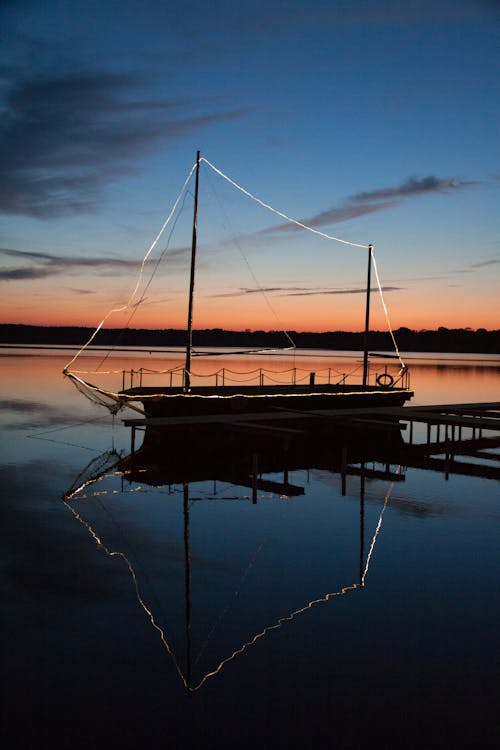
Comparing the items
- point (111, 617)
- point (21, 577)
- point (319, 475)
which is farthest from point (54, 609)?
point (319, 475)

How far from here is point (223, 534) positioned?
1703 cm

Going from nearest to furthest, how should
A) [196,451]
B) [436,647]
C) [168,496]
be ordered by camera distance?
[436,647], [168,496], [196,451]

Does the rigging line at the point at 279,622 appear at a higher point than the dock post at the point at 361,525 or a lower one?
higher

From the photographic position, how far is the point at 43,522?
1784 cm

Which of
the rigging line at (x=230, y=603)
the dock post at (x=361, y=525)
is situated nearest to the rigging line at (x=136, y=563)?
the rigging line at (x=230, y=603)

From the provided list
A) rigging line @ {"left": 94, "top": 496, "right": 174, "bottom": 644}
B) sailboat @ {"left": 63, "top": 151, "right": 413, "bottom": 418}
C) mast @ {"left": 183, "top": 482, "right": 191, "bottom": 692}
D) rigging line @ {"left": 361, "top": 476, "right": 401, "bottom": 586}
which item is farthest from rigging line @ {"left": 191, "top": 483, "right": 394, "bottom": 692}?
sailboat @ {"left": 63, "top": 151, "right": 413, "bottom": 418}

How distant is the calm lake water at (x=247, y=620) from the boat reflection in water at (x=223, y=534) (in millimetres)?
63

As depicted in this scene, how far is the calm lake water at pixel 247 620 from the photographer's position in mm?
8227

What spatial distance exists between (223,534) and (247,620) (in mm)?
5852

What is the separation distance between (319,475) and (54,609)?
16.5 meters

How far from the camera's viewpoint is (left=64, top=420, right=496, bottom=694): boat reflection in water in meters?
11.2

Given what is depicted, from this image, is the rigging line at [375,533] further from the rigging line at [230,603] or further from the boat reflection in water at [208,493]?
the rigging line at [230,603]

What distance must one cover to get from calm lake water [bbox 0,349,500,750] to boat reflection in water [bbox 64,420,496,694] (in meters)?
0.06

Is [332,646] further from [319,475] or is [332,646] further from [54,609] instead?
[319,475]
